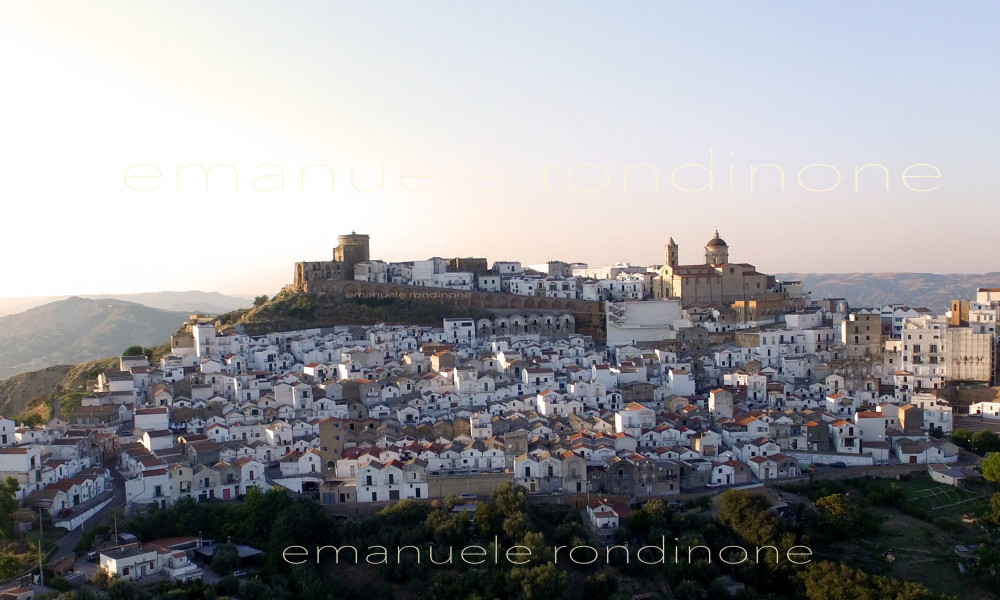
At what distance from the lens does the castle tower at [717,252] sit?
3409cm

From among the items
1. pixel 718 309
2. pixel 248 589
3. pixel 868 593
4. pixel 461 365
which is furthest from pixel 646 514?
pixel 718 309

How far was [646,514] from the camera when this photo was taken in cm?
1495

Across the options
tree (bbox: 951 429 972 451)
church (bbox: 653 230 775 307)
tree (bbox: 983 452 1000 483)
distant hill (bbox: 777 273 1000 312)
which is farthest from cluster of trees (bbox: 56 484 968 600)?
distant hill (bbox: 777 273 1000 312)

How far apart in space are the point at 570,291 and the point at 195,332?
13625 mm

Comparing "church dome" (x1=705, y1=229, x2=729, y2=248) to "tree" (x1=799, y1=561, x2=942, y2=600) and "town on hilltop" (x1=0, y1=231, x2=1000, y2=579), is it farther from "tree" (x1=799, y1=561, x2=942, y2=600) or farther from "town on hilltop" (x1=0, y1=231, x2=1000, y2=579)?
"tree" (x1=799, y1=561, x2=942, y2=600)

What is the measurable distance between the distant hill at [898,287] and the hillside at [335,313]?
121 ft

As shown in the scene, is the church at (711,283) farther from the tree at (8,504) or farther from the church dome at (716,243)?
the tree at (8,504)

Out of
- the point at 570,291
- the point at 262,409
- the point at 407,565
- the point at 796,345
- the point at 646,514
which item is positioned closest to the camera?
the point at 407,565

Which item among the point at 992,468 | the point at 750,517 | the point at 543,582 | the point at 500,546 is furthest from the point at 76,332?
the point at 992,468

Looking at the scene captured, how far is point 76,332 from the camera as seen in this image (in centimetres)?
6222

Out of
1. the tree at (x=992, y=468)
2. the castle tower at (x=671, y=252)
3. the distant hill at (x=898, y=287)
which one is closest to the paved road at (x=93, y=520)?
the tree at (x=992, y=468)

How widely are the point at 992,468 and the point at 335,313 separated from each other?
64.1 feet

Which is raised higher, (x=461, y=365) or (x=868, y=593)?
(x=461, y=365)

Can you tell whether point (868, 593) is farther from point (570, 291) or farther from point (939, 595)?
point (570, 291)
